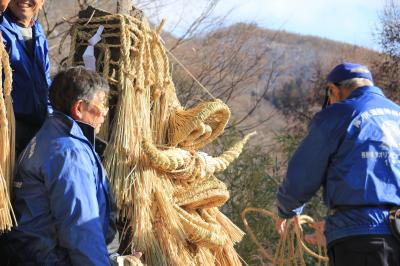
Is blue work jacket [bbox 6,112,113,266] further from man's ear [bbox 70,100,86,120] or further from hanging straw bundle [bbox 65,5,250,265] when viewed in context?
hanging straw bundle [bbox 65,5,250,265]

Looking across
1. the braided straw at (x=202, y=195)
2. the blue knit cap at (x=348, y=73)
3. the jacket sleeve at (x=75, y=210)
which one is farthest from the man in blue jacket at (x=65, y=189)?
the blue knit cap at (x=348, y=73)

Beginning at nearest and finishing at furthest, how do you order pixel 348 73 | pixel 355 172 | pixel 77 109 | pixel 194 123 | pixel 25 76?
pixel 77 109 < pixel 355 172 < pixel 25 76 < pixel 348 73 < pixel 194 123

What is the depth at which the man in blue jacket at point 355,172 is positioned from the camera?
3342 millimetres

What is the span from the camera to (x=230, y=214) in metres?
6.86

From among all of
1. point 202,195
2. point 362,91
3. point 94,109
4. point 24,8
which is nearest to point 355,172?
point 362,91

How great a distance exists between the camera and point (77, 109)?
3.14 meters

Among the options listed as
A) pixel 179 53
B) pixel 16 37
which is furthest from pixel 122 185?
pixel 179 53

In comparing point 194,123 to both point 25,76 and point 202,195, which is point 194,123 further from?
point 25,76

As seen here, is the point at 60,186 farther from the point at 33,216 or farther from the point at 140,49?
→ the point at 140,49

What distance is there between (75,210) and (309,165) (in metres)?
1.11

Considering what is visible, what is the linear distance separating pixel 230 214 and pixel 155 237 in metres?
3.19

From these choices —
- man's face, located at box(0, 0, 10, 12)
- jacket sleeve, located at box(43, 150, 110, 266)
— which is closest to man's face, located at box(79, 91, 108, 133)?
jacket sleeve, located at box(43, 150, 110, 266)

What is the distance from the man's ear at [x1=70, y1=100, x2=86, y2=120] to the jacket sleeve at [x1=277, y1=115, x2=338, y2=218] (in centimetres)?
100

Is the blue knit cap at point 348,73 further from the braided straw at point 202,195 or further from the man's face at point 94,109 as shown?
the man's face at point 94,109
